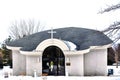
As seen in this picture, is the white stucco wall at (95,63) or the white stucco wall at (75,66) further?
the white stucco wall at (95,63)

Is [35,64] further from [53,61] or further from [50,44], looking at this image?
[50,44]

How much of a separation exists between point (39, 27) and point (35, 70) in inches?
1088

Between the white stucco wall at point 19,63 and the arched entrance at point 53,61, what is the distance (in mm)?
2776

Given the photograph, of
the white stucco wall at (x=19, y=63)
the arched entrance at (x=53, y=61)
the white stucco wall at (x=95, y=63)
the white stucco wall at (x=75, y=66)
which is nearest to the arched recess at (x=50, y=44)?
the arched entrance at (x=53, y=61)

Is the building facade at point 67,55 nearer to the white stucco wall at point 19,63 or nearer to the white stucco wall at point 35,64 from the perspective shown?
the white stucco wall at point 35,64

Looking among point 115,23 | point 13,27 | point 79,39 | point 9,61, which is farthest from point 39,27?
point 115,23

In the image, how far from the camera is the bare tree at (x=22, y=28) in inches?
1975

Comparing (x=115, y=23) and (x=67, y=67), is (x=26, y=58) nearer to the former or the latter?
(x=67, y=67)

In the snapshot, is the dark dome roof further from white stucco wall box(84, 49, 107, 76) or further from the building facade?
white stucco wall box(84, 49, 107, 76)

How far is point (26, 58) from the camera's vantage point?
25.0 meters

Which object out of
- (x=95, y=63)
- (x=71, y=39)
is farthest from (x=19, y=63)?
(x=95, y=63)

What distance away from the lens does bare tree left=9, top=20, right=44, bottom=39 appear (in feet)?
165

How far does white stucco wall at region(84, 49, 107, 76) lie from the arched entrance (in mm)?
2436

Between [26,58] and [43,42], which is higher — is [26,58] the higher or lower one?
the lower one
